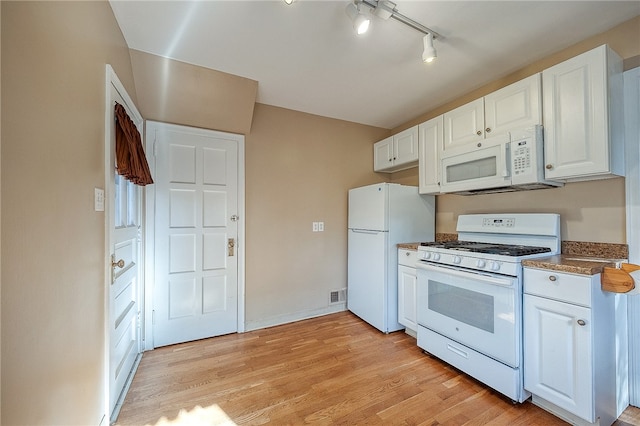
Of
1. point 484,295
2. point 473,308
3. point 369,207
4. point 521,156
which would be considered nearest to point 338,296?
point 369,207

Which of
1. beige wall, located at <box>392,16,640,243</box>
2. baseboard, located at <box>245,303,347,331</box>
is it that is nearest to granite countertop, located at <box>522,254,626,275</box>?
beige wall, located at <box>392,16,640,243</box>

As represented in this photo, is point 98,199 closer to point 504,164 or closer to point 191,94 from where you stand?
point 191,94

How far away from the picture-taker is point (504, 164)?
1.98 metres

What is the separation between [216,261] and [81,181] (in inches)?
62.4

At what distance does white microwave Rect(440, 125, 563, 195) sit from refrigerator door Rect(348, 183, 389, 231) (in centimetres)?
66

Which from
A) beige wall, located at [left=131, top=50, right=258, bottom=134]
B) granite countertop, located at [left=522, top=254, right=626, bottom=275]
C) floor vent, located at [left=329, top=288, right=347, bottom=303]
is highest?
beige wall, located at [left=131, top=50, right=258, bottom=134]

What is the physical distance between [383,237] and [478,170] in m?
1.05

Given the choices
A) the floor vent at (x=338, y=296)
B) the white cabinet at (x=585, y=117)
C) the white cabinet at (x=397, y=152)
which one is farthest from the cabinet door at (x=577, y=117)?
the floor vent at (x=338, y=296)

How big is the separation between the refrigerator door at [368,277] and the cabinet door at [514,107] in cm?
135

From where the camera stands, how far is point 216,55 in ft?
6.76

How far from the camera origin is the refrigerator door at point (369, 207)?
8.82 feet

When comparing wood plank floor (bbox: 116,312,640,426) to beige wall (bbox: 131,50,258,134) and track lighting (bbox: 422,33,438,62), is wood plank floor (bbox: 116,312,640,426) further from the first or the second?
track lighting (bbox: 422,33,438,62)

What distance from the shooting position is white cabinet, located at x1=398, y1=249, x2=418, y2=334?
99.4 inches

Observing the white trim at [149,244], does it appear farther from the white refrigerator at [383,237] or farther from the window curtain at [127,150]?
the white refrigerator at [383,237]
